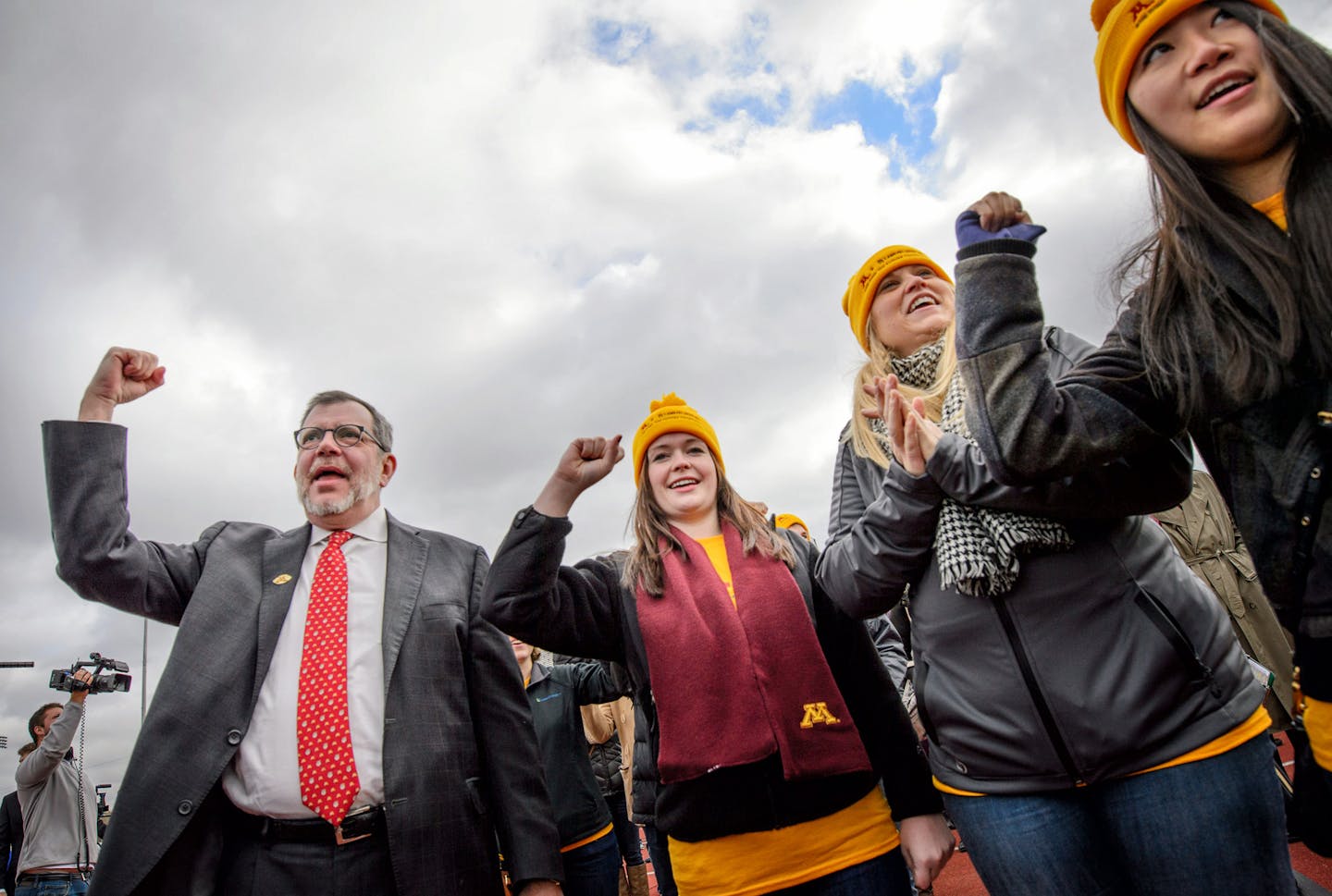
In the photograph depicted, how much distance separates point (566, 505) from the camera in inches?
91.2

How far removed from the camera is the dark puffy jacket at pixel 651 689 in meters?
2.12

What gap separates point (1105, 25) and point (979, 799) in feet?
5.63

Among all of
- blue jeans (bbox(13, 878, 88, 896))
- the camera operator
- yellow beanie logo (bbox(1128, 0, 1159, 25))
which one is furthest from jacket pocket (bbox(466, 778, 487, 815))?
blue jeans (bbox(13, 878, 88, 896))

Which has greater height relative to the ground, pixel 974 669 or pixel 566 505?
pixel 566 505

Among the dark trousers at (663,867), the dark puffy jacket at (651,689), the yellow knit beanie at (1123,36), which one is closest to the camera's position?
the yellow knit beanie at (1123,36)

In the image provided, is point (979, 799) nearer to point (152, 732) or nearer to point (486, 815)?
point (486, 815)

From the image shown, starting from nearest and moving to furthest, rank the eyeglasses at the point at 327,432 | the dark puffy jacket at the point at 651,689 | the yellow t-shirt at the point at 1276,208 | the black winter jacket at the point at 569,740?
the yellow t-shirt at the point at 1276,208 → the dark puffy jacket at the point at 651,689 → the eyeglasses at the point at 327,432 → the black winter jacket at the point at 569,740

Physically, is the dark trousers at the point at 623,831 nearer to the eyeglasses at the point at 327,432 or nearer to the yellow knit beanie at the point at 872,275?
the eyeglasses at the point at 327,432

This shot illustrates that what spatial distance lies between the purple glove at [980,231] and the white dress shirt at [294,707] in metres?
2.10

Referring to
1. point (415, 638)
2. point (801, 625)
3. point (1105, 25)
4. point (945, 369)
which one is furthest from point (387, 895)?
point (1105, 25)

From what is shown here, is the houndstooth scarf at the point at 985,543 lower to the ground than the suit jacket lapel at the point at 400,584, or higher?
lower

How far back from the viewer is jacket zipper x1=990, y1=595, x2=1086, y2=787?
1576 millimetres

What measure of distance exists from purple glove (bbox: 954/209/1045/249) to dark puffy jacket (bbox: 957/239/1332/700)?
3 centimetres

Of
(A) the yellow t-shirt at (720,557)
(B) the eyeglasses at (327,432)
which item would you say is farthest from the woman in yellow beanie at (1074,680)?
(B) the eyeglasses at (327,432)
